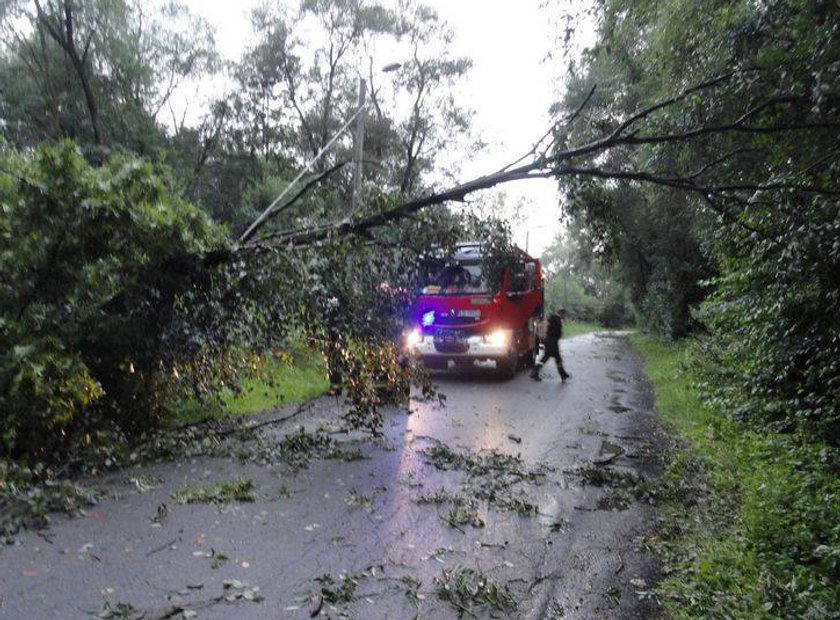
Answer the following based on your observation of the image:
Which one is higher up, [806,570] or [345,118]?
[345,118]

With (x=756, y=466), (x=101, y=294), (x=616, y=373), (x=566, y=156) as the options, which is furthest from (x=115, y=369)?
(x=616, y=373)

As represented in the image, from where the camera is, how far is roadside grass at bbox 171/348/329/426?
808 cm

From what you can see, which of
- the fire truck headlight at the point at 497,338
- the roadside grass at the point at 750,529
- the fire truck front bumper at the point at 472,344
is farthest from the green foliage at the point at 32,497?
the fire truck headlight at the point at 497,338

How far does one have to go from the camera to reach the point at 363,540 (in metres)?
5.02

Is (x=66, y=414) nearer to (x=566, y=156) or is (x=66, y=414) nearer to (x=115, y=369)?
(x=115, y=369)

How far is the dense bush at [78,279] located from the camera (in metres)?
6.01

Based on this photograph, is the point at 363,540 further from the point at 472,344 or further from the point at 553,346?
the point at 553,346

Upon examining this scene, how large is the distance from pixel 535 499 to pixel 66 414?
14.8 ft

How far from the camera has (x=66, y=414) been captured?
6.05m

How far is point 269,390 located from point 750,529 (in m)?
8.21

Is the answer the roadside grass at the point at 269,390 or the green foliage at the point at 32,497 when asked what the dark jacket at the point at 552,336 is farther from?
the green foliage at the point at 32,497

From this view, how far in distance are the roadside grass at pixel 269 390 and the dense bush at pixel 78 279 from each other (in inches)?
52.4

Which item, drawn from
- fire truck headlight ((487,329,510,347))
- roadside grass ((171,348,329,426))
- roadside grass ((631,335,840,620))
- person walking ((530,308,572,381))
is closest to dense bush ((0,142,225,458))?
roadside grass ((171,348,329,426))

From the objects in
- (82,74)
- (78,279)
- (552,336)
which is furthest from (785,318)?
(82,74)
